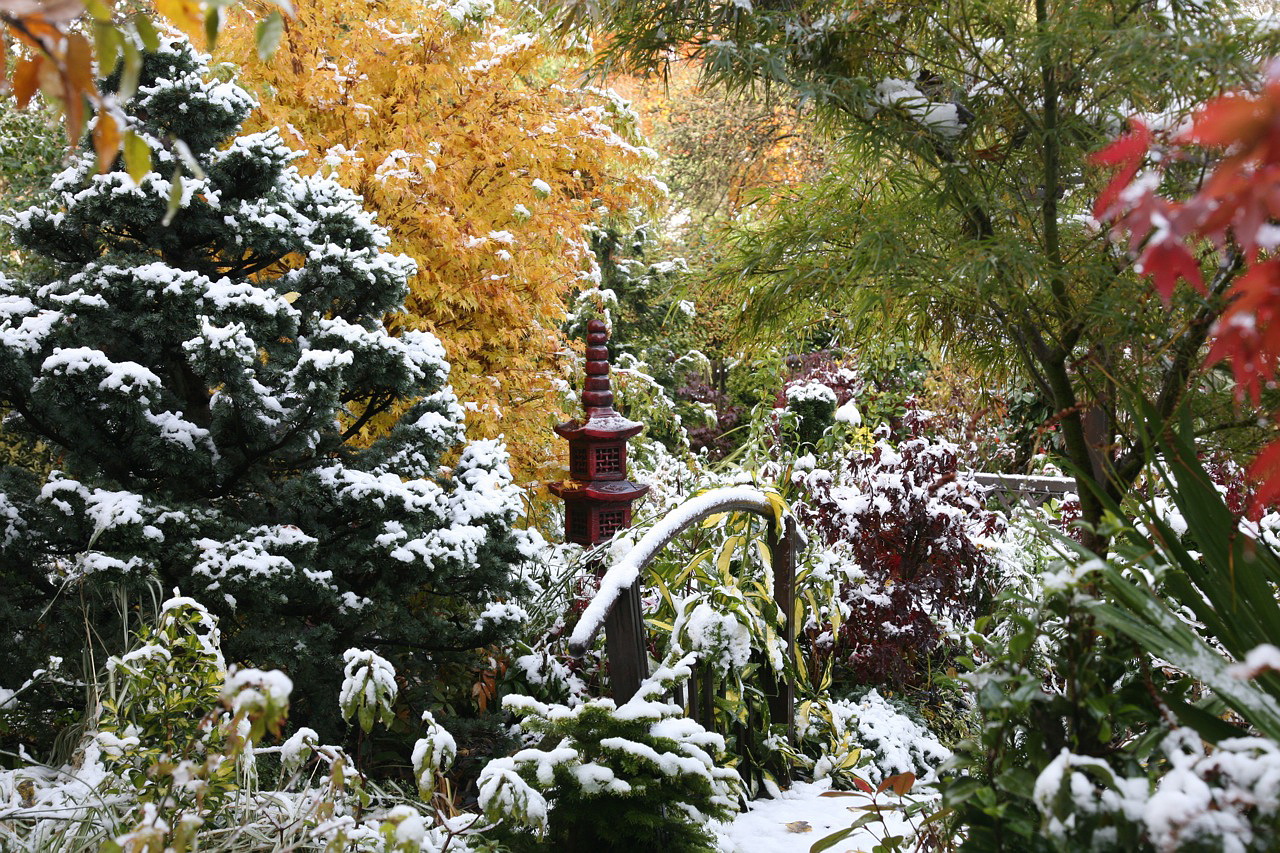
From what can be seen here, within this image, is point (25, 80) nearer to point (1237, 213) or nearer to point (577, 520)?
point (1237, 213)

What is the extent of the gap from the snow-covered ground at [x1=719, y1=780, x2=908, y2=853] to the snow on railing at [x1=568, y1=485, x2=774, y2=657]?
0.62 metres

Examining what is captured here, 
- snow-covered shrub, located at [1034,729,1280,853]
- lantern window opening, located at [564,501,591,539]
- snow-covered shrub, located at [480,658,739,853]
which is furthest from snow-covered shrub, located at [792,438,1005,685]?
snow-covered shrub, located at [1034,729,1280,853]

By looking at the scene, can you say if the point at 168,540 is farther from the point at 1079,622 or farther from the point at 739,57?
the point at 1079,622

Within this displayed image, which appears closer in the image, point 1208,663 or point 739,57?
point 1208,663

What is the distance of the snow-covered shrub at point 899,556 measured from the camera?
13.7 ft

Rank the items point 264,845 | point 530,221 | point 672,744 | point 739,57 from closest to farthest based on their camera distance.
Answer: point 264,845 → point 672,744 → point 739,57 → point 530,221

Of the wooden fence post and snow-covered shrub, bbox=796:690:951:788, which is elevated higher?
the wooden fence post

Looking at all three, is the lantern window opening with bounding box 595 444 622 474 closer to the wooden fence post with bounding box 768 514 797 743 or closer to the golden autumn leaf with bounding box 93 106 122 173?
the wooden fence post with bounding box 768 514 797 743

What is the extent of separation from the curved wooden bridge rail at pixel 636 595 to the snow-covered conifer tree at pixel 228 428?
63 centimetres

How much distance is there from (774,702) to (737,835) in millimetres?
691

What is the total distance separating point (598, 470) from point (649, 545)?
8.41ft

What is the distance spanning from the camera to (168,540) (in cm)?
260

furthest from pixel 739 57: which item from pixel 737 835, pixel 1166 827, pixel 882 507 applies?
pixel 882 507

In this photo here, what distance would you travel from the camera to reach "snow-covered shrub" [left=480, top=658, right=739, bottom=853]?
200cm
